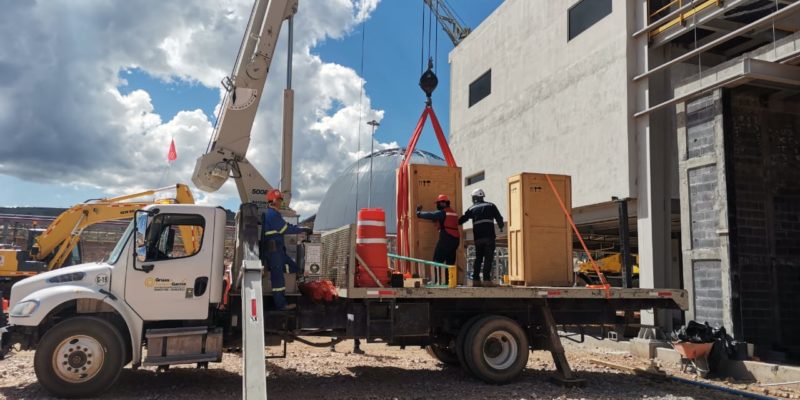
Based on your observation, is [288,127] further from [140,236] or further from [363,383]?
[363,383]

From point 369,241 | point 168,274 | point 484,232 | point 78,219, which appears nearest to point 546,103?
point 484,232

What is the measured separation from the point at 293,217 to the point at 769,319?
8.73 metres

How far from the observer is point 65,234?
15.5 meters

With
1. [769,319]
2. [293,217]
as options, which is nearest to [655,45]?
[769,319]

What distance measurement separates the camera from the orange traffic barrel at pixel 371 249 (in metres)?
8.15

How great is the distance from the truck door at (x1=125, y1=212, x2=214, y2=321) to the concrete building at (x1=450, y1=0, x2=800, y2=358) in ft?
28.0

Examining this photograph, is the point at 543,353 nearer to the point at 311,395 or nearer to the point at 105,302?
the point at 311,395

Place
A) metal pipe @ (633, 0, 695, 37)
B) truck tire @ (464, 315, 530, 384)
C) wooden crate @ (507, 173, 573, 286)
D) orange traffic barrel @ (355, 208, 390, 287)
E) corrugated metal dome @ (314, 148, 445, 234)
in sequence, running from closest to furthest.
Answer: orange traffic barrel @ (355, 208, 390, 287)
truck tire @ (464, 315, 530, 384)
wooden crate @ (507, 173, 573, 286)
metal pipe @ (633, 0, 695, 37)
corrugated metal dome @ (314, 148, 445, 234)

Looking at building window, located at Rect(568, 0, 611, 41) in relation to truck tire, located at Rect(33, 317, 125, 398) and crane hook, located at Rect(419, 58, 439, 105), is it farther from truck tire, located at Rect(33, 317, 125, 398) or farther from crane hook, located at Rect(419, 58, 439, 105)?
truck tire, located at Rect(33, 317, 125, 398)

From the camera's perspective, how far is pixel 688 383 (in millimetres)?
9031

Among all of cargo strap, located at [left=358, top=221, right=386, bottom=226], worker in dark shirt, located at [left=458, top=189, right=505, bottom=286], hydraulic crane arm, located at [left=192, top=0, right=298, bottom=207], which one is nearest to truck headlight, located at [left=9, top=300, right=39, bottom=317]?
hydraulic crane arm, located at [left=192, top=0, right=298, bottom=207]

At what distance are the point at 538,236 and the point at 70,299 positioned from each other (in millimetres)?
6763

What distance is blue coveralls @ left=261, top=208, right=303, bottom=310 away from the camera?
7.88 meters

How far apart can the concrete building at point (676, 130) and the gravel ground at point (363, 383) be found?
7.60ft
